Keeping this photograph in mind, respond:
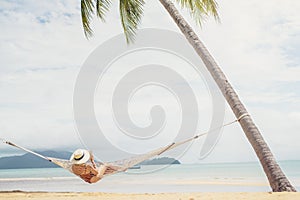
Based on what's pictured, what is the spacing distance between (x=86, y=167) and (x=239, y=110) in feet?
5.40

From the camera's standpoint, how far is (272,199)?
388 centimetres

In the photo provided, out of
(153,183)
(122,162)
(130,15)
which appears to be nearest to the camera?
(122,162)

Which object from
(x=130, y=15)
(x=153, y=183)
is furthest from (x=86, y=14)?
(x=153, y=183)

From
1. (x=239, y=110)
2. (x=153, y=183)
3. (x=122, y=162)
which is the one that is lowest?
(x=153, y=183)

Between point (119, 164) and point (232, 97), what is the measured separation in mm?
1362

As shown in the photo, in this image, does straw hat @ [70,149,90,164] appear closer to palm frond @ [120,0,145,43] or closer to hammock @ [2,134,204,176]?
hammock @ [2,134,204,176]

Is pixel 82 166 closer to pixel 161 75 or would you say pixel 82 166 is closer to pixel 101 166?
pixel 101 166

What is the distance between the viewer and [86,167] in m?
4.72

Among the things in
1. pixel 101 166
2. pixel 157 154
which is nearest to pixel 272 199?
pixel 157 154

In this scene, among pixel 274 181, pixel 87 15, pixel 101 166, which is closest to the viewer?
pixel 274 181

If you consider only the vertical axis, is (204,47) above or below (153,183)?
above

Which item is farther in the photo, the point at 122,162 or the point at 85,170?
the point at 122,162

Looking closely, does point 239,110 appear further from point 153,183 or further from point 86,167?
point 153,183

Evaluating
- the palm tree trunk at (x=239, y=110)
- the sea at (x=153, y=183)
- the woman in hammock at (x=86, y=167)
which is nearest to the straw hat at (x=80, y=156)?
the woman in hammock at (x=86, y=167)
